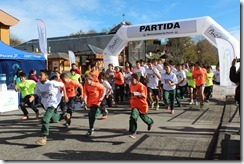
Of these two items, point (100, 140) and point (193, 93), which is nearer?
point (100, 140)

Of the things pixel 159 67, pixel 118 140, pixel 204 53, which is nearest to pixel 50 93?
pixel 118 140

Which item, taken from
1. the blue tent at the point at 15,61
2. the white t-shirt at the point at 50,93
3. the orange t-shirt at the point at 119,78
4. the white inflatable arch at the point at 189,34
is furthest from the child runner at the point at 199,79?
the blue tent at the point at 15,61

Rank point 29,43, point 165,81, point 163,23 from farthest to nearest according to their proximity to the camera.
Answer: point 29,43 < point 163,23 < point 165,81

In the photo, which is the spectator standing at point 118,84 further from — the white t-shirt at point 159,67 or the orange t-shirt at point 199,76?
the orange t-shirt at point 199,76

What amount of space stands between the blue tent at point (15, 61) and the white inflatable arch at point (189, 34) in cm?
353

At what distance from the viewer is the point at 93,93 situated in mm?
6910

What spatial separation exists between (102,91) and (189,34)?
6.10 m

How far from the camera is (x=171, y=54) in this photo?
56.8 m

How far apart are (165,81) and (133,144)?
4287 millimetres

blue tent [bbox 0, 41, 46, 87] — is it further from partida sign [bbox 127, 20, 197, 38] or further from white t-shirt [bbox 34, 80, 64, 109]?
white t-shirt [bbox 34, 80, 64, 109]

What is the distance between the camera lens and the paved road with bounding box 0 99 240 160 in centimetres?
522

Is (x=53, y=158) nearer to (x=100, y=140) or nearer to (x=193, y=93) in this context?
(x=100, y=140)

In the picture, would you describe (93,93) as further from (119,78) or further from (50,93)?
(119,78)

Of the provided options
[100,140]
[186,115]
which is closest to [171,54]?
[186,115]
